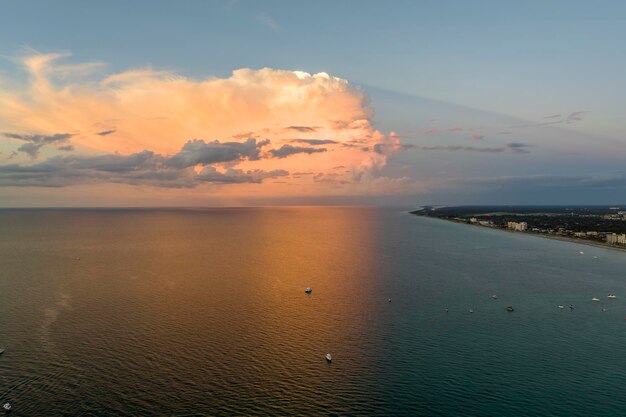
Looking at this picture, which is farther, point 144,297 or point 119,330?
point 144,297

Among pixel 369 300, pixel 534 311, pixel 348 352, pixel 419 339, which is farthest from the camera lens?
pixel 369 300

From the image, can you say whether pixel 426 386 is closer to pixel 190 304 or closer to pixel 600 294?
pixel 190 304

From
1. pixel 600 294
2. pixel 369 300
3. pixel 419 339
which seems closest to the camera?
pixel 419 339

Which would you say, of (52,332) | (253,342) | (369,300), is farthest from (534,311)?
(52,332)

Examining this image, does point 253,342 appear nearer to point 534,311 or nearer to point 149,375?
point 149,375

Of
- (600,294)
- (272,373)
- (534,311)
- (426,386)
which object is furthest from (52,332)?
(600,294)

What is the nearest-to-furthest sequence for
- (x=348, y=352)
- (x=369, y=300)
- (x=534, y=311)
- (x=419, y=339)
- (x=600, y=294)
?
1. (x=348, y=352)
2. (x=419, y=339)
3. (x=534, y=311)
4. (x=369, y=300)
5. (x=600, y=294)
